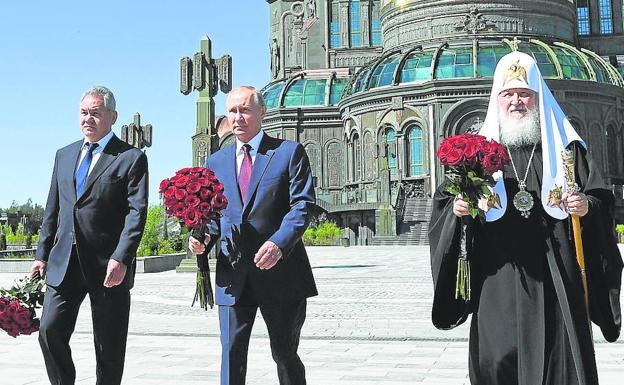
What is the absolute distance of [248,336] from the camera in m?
4.98

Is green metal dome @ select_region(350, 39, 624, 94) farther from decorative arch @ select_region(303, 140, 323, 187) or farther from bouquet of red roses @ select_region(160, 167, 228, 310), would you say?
bouquet of red roses @ select_region(160, 167, 228, 310)

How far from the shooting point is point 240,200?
5.10 meters

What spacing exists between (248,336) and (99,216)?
1.24 meters

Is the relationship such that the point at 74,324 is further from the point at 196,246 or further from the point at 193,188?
the point at 193,188

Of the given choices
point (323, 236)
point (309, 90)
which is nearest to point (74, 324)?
point (323, 236)

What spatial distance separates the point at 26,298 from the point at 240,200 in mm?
1545

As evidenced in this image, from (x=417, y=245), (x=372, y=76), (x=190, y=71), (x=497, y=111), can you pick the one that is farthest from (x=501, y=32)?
(x=497, y=111)

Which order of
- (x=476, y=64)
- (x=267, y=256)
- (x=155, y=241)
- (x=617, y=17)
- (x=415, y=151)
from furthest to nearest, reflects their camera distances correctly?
(x=617, y=17), (x=415, y=151), (x=476, y=64), (x=155, y=241), (x=267, y=256)

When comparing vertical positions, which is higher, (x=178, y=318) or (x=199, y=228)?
(x=199, y=228)

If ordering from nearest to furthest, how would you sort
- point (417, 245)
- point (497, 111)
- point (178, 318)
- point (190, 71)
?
point (497, 111) → point (178, 318) → point (190, 71) → point (417, 245)

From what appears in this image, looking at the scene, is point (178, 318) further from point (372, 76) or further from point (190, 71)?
point (372, 76)

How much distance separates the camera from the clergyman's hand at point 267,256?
4723 millimetres

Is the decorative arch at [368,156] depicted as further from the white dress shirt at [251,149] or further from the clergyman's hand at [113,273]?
the clergyman's hand at [113,273]

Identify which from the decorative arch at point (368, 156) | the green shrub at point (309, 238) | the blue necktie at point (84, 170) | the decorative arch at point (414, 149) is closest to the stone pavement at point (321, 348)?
the blue necktie at point (84, 170)
